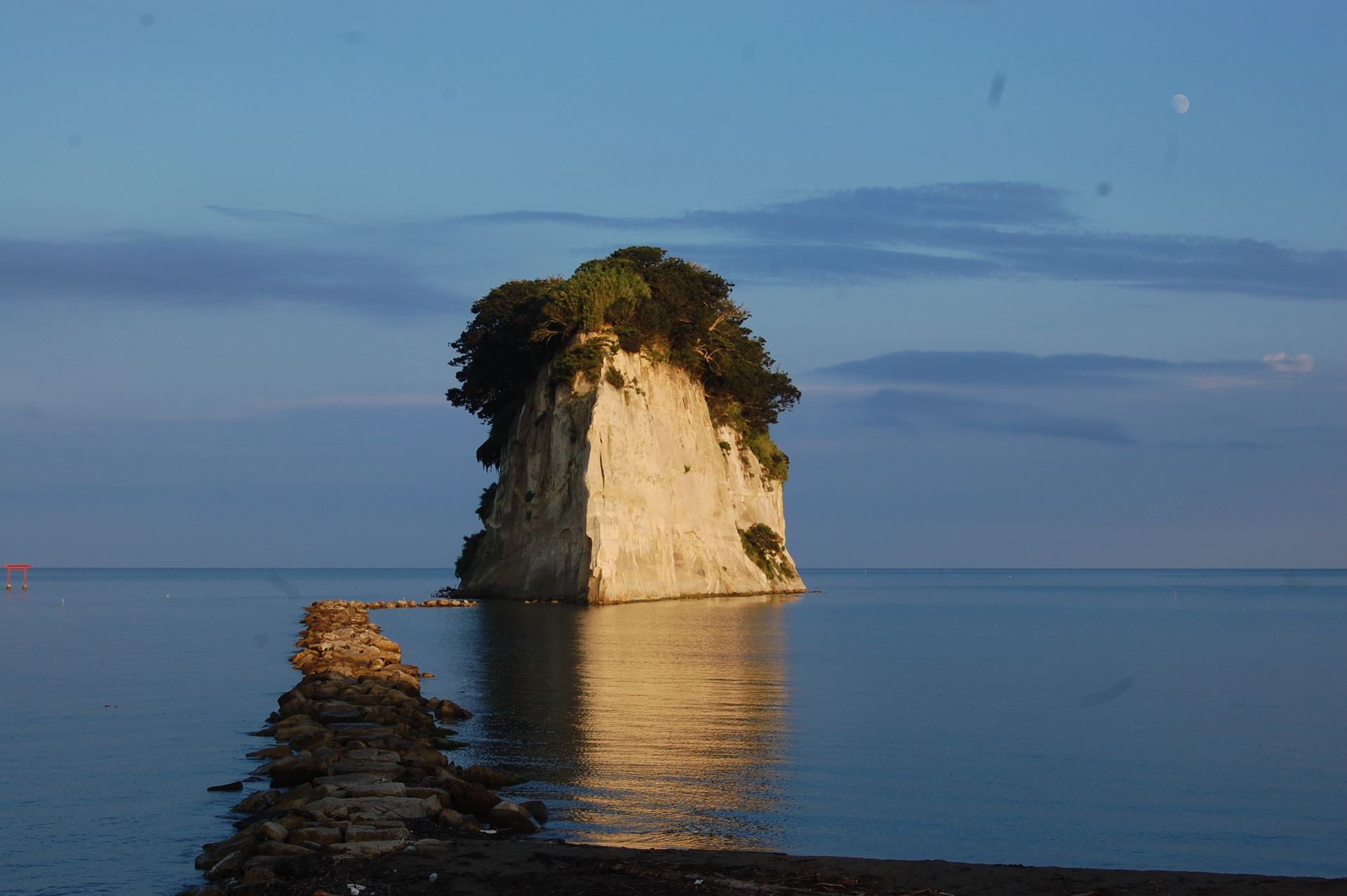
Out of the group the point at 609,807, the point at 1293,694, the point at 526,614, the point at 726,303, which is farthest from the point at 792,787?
the point at 726,303

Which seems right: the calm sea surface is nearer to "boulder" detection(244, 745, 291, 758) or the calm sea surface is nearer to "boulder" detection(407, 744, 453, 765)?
"boulder" detection(244, 745, 291, 758)

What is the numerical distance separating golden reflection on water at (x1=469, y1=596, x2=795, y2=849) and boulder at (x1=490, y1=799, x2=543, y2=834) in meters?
0.54

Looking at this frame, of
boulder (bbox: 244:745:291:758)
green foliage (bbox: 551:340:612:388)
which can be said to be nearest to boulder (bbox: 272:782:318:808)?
boulder (bbox: 244:745:291:758)

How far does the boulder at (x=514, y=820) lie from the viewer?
12883 millimetres

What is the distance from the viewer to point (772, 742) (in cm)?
1923

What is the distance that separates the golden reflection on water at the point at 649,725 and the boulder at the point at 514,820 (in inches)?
21.1

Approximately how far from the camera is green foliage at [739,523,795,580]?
7512 cm

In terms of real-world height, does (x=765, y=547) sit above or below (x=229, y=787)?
above

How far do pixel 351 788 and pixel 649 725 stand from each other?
747 cm

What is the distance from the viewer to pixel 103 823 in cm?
1360

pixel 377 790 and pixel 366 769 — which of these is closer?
pixel 377 790

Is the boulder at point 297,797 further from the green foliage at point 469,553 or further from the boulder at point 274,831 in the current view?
the green foliage at point 469,553

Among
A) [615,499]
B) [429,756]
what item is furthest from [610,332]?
[429,756]

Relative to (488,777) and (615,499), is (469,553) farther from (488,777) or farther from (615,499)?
(488,777)
